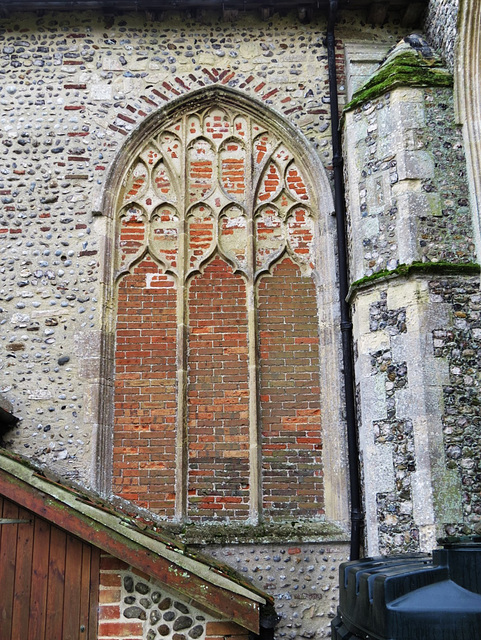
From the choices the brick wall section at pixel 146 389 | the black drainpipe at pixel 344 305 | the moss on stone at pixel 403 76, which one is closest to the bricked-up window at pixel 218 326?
the brick wall section at pixel 146 389

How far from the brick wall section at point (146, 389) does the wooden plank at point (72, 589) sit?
7.78 ft

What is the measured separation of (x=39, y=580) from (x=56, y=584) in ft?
0.40

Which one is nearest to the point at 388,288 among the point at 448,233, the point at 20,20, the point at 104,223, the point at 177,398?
the point at 448,233

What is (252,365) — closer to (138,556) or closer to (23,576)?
(138,556)

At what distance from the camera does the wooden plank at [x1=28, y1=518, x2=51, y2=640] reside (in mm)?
4984

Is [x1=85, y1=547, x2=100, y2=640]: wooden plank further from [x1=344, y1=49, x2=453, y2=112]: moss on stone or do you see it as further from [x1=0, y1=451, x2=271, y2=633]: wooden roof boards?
[x1=344, y1=49, x2=453, y2=112]: moss on stone

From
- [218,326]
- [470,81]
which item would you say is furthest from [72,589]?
[470,81]

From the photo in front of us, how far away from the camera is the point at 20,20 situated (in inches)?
356

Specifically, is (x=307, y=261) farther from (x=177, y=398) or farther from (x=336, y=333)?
(x=177, y=398)

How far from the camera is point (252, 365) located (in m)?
7.89

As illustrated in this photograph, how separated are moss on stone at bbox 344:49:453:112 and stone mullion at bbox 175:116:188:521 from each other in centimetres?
212

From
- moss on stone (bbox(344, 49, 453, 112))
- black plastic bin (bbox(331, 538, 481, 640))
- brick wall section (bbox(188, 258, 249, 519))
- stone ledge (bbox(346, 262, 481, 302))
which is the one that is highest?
moss on stone (bbox(344, 49, 453, 112))

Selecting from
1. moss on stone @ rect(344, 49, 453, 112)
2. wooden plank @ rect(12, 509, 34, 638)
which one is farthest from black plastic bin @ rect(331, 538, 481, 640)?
moss on stone @ rect(344, 49, 453, 112)

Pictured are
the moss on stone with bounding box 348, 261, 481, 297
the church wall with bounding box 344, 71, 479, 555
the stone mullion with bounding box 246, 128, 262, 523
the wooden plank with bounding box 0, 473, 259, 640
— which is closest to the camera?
the wooden plank with bounding box 0, 473, 259, 640
